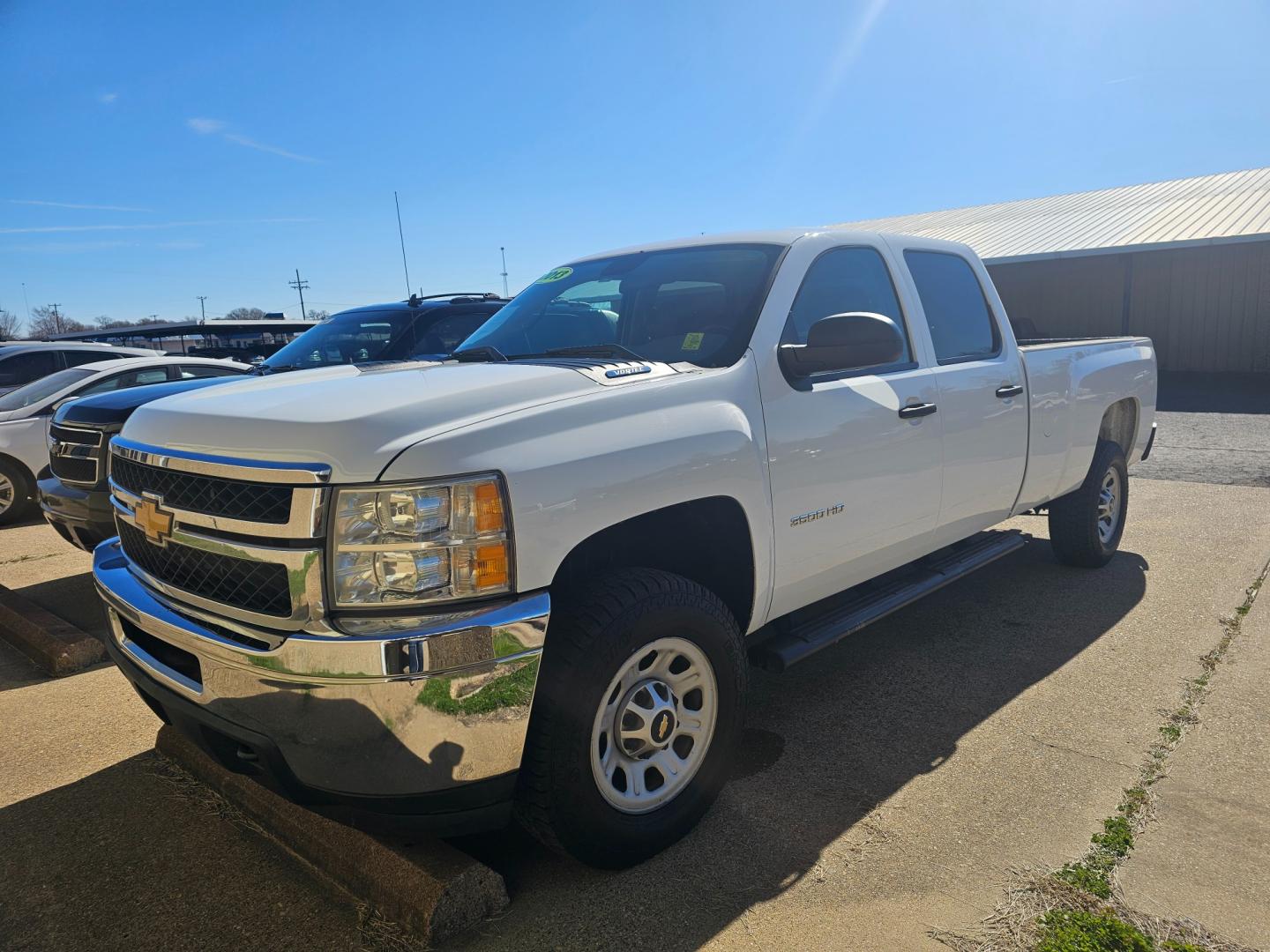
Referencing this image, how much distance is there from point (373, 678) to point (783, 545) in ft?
5.07

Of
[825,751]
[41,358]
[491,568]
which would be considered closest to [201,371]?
[41,358]

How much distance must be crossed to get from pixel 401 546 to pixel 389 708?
1.27 feet

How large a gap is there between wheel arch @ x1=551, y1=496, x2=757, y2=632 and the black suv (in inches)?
51.6

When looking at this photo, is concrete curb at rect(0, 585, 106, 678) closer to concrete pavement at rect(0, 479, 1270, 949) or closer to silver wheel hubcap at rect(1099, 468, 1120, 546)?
concrete pavement at rect(0, 479, 1270, 949)

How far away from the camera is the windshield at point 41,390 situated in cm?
846

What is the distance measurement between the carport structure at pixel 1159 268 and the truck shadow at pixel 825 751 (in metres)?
16.1

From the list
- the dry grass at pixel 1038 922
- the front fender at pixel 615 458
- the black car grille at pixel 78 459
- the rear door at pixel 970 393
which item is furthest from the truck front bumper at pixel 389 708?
the black car grille at pixel 78 459

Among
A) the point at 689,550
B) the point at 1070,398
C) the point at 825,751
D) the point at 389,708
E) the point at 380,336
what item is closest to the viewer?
the point at 389,708

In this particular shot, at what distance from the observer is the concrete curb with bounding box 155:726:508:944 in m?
2.36

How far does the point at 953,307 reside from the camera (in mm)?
4367

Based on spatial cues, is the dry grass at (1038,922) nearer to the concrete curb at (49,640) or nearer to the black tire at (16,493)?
the concrete curb at (49,640)

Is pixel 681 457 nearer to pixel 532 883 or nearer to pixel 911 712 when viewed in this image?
pixel 532 883

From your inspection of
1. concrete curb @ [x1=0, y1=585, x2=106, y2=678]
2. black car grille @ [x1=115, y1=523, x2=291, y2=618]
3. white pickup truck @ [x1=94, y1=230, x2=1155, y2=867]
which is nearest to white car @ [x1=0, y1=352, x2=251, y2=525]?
concrete curb @ [x1=0, y1=585, x2=106, y2=678]

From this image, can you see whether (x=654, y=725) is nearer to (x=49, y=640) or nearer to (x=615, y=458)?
(x=615, y=458)
